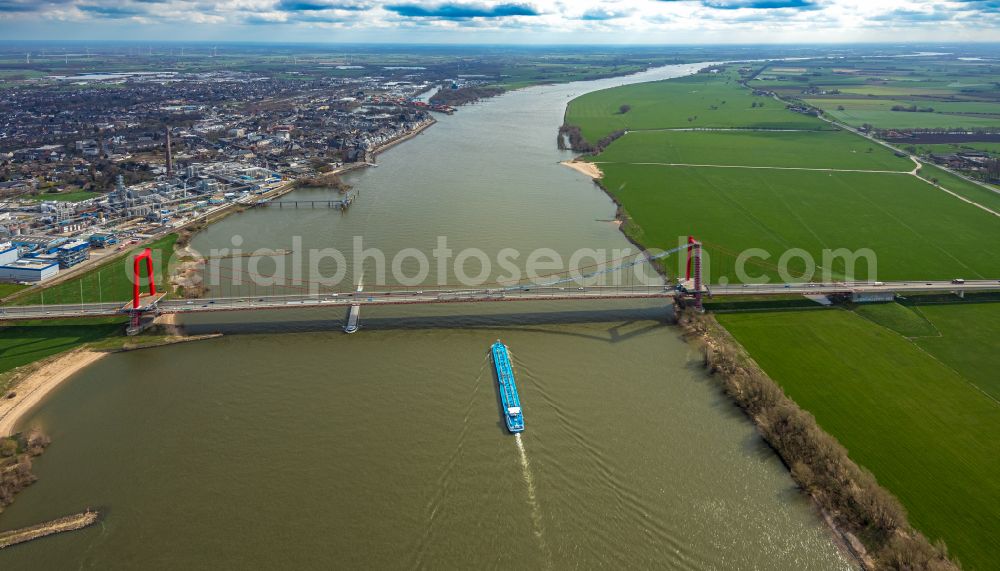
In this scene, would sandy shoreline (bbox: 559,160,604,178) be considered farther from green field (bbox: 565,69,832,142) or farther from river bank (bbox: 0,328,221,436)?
river bank (bbox: 0,328,221,436)

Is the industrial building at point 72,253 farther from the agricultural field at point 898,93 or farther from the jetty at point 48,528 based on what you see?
the agricultural field at point 898,93

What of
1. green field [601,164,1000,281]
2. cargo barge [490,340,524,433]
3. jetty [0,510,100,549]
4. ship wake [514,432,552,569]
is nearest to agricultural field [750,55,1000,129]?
green field [601,164,1000,281]

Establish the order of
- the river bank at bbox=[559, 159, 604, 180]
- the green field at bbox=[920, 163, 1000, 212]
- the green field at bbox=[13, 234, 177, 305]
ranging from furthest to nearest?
the river bank at bbox=[559, 159, 604, 180] < the green field at bbox=[920, 163, 1000, 212] < the green field at bbox=[13, 234, 177, 305]

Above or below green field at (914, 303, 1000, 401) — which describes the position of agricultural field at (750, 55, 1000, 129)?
above

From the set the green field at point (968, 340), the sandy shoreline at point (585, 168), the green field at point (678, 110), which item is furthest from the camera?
the green field at point (678, 110)

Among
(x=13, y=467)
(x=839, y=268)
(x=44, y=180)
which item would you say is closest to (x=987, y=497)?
(x=839, y=268)

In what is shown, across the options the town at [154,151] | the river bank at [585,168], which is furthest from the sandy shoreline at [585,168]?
the town at [154,151]

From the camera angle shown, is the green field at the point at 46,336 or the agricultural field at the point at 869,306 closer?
the agricultural field at the point at 869,306
